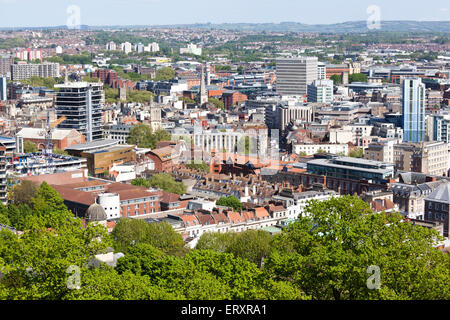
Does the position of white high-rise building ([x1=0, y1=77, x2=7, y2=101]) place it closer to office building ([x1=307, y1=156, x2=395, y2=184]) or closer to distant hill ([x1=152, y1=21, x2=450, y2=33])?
distant hill ([x1=152, y1=21, x2=450, y2=33])

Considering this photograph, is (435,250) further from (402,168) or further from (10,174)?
(402,168)

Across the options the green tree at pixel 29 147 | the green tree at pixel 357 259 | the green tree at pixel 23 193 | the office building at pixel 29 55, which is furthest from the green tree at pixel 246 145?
the office building at pixel 29 55

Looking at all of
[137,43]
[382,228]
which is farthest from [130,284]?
[137,43]

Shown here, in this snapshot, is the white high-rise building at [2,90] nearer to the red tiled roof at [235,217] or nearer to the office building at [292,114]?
the office building at [292,114]

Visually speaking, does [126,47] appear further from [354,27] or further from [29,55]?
[354,27]

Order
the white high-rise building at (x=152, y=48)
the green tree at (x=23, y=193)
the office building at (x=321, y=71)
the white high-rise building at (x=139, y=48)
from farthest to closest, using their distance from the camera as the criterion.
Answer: the white high-rise building at (x=152, y=48)
the white high-rise building at (x=139, y=48)
the office building at (x=321, y=71)
the green tree at (x=23, y=193)

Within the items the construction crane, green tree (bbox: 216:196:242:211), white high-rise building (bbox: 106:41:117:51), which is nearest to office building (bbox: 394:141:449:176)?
green tree (bbox: 216:196:242:211)

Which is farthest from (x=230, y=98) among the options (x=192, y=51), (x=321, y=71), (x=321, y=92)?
(x=192, y=51)
